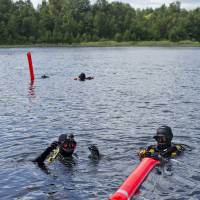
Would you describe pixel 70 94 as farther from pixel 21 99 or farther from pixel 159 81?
pixel 159 81

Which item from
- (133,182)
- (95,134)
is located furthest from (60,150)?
(95,134)

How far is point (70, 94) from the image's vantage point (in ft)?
117

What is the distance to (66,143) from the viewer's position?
14586 mm

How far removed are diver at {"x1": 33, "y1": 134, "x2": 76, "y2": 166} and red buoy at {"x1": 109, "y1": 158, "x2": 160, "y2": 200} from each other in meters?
3.53

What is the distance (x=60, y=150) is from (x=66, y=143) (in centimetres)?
57

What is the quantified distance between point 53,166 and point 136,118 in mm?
10231

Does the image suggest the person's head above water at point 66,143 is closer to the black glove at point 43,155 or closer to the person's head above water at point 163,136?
the black glove at point 43,155

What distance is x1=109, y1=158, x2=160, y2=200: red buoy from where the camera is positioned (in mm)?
9867

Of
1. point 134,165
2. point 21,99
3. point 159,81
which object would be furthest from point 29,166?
point 159,81

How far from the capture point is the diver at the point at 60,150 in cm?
1452

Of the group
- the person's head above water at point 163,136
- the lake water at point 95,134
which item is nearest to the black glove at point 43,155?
the lake water at point 95,134

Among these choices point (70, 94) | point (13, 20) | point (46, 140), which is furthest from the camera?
point (13, 20)

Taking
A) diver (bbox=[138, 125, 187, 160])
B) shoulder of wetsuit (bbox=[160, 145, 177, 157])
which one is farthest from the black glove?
shoulder of wetsuit (bbox=[160, 145, 177, 157])

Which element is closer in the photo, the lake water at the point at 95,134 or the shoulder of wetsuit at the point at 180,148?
the lake water at the point at 95,134
